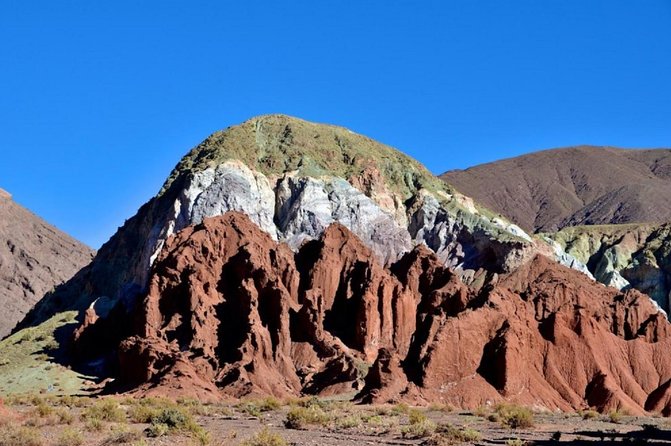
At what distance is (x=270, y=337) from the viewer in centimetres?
8919

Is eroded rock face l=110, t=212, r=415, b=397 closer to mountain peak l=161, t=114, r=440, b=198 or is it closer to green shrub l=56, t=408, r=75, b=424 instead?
mountain peak l=161, t=114, r=440, b=198

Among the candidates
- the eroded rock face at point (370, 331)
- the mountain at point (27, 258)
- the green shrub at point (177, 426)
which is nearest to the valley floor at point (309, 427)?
the green shrub at point (177, 426)

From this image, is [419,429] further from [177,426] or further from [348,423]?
[177,426]

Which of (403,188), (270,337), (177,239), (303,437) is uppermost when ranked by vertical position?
(403,188)

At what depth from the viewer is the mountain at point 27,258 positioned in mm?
165750

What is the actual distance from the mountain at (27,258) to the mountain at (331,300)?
44.1 m

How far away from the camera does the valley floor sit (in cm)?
3772

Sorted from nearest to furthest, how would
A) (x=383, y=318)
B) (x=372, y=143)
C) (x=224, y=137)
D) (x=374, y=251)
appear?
1. (x=383, y=318)
2. (x=374, y=251)
3. (x=224, y=137)
4. (x=372, y=143)

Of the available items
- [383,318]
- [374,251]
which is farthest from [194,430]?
[374,251]

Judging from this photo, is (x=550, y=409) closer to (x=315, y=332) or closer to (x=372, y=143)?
(x=315, y=332)

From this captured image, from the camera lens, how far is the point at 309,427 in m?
47.3

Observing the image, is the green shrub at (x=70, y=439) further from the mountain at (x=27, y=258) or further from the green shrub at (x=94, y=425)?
the mountain at (x=27, y=258)

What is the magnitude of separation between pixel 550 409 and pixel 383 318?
29.2 metres

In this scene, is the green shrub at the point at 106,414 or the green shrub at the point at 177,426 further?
the green shrub at the point at 106,414
